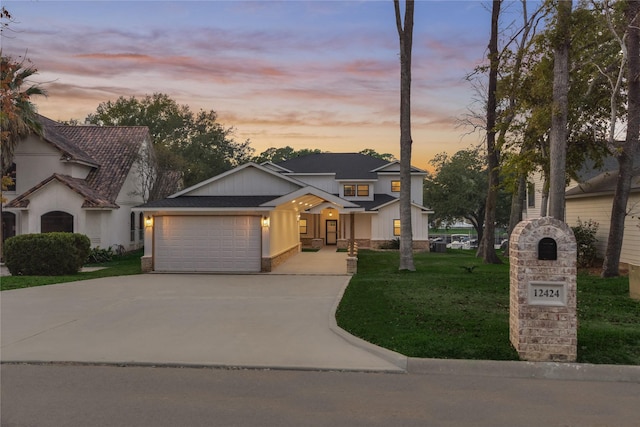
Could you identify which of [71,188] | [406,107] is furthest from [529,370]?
[71,188]

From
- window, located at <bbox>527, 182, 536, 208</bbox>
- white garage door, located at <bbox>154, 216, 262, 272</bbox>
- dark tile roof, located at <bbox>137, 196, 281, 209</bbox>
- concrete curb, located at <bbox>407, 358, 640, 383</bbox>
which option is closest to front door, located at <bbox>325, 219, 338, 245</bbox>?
window, located at <bbox>527, 182, 536, 208</bbox>

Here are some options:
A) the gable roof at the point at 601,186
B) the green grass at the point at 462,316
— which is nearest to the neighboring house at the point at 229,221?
the green grass at the point at 462,316

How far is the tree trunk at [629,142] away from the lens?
14273mm

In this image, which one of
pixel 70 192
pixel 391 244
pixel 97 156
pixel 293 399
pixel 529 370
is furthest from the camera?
pixel 391 244

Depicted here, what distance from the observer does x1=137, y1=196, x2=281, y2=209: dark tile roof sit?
17.2 m

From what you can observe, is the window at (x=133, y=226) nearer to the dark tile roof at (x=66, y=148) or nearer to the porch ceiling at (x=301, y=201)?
the dark tile roof at (x=66, y=148)

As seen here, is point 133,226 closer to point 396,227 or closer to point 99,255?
point 99,255

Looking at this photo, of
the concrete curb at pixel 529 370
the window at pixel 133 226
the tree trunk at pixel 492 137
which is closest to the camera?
the concrete curb at pixel 529 370

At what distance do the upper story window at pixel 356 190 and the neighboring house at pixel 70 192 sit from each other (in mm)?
13996

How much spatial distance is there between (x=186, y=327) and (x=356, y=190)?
25.0m

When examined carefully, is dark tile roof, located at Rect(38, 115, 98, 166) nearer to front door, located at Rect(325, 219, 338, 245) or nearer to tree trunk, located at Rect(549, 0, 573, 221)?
front door, located at Rect(325, 219, 338, 245)

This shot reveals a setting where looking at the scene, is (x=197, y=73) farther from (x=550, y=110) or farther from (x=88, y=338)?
(x=88, y=338)

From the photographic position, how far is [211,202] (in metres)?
17.8

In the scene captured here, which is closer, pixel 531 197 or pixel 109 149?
pixel 109 149
